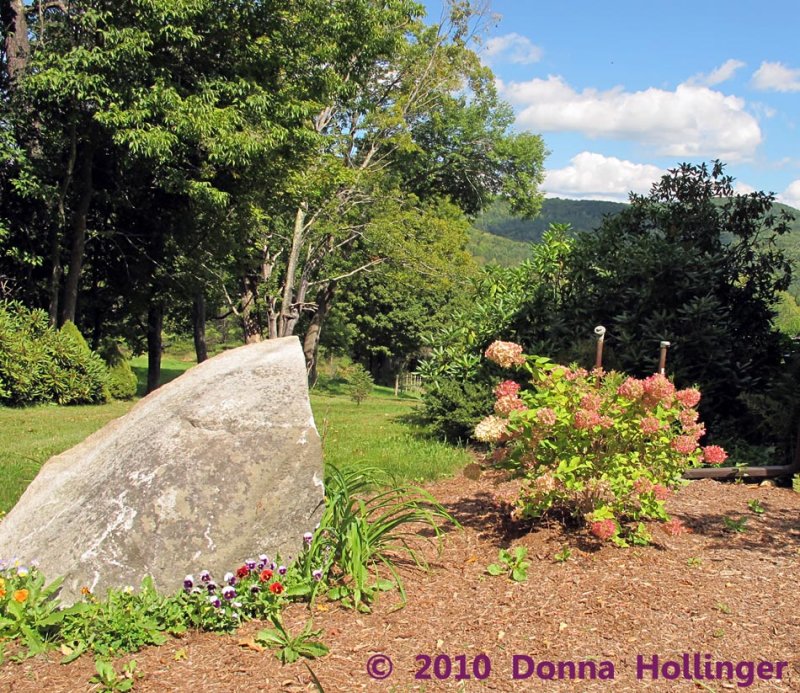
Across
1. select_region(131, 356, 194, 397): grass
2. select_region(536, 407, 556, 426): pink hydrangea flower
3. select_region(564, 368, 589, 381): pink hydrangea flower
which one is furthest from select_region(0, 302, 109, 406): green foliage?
select_region(131, 356, 194, 397): grass

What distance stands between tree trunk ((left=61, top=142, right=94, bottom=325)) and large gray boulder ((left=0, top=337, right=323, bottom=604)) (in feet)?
42.5

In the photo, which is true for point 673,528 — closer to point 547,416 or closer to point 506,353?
point 547,416

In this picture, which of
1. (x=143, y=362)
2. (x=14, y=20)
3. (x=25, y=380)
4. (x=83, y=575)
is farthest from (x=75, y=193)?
(x=143, y=362)

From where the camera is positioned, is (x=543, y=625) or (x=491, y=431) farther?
(x=491, y=431)

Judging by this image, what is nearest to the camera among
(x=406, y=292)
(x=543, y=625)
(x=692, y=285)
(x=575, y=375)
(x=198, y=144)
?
(x=543, y=625)

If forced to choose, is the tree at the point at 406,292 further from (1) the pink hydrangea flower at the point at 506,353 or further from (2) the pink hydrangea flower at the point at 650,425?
(2) the pink hydrangea flower at the point at 650,425

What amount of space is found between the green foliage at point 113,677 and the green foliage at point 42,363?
460 inches

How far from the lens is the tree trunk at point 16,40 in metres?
14.9

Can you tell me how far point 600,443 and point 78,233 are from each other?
565 inches

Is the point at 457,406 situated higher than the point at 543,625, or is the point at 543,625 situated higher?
the point at 457,406

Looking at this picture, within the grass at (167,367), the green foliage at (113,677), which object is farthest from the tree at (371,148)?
the green foliage at (113,677)

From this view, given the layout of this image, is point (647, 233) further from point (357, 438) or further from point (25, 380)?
point (25, 380)

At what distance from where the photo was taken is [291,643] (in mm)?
3246

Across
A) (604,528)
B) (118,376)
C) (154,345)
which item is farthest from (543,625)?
(154,345)
